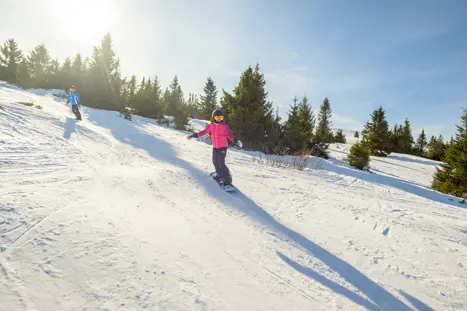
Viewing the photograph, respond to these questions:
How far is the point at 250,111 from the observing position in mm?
16438

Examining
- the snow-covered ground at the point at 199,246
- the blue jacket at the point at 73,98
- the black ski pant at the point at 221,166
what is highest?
the blue jacket at the point at 73,98

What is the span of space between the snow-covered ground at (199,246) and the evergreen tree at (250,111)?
10.8 m

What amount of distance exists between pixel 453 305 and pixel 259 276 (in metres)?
1.95

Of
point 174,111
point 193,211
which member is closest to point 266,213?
point 193,211

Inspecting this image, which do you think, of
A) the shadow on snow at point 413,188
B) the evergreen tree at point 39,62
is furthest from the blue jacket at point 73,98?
the evergreen tree at point 39,62

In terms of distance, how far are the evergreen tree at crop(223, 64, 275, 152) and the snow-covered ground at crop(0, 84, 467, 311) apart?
35.5 feet

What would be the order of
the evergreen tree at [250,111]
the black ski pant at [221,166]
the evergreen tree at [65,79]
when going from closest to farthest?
1. the black ski pant at [221,166]
2. the evergreen tree at [250,111]
3. the evergreen tree at [65,79]

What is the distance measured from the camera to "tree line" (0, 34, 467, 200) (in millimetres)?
16359

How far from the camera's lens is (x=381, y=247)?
3.53 metres

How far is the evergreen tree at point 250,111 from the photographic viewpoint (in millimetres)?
16188

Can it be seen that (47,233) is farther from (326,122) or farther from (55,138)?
(326,122)

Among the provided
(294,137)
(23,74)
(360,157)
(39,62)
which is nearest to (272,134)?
(294,137)

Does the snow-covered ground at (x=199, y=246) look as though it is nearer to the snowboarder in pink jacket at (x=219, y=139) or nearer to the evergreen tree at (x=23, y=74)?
the snowboarder in pink jacket at (x=219, y=139)

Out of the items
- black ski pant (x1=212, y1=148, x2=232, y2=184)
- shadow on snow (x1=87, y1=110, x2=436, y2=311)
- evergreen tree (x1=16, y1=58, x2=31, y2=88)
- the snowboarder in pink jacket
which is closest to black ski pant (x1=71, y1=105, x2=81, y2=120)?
shadow on snow (x1=87, y1=110, x2=436, y2=311)
